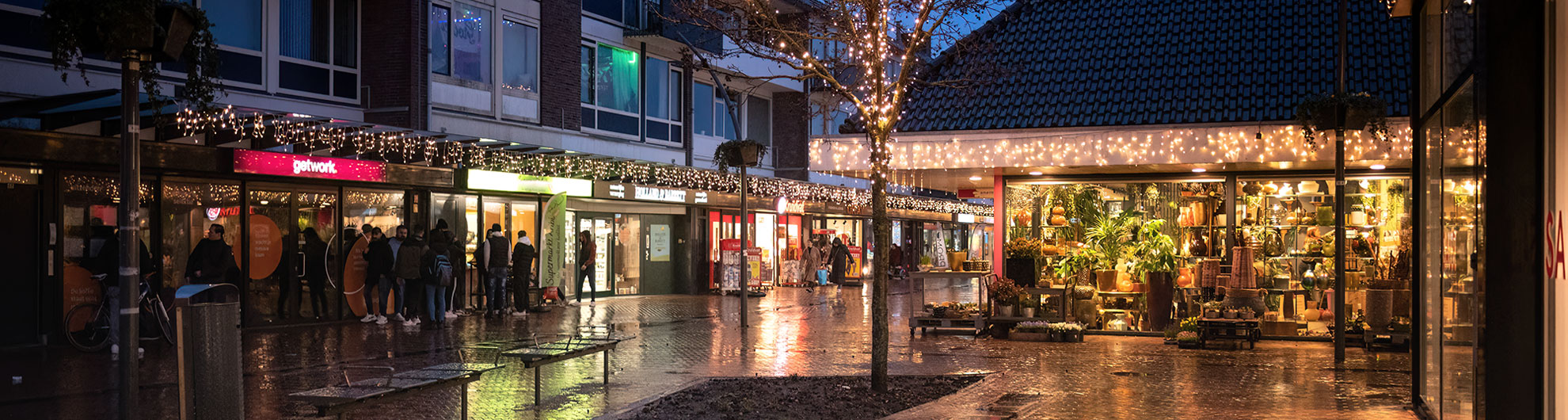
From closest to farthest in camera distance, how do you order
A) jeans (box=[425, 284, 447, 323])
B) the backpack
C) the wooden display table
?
the wooden display table
jeans (box=[425, 284, 447, 323])
the backpack

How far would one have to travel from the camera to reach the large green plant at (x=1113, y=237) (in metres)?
18.4

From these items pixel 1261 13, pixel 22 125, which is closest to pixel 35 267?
pixel 22 125

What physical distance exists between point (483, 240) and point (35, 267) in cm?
842

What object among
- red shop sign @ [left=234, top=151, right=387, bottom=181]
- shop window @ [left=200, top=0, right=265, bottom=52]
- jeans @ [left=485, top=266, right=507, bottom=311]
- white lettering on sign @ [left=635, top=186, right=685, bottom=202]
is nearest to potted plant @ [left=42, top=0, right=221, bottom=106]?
red shop sign @ [left=234, top=151, right=387, bottom=181]

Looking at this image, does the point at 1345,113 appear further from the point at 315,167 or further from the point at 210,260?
the point at 210,260

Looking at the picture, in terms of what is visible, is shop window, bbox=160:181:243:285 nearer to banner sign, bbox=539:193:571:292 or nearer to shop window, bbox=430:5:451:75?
shop window, bbox=430:5:451:75

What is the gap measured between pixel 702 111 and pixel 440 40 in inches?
425

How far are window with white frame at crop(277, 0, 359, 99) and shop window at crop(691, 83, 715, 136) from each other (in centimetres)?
1173

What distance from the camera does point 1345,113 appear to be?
14320 mm

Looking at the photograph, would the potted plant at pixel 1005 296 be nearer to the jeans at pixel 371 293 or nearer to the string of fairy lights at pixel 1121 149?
the string of fairy lights at pixel 1121 149

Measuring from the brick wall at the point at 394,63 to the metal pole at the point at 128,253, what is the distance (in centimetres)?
1473

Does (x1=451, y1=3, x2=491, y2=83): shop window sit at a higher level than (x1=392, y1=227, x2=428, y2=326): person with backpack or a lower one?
higher

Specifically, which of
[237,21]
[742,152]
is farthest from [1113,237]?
[237,21]

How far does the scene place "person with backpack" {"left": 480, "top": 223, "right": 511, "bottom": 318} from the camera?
2220 cm
